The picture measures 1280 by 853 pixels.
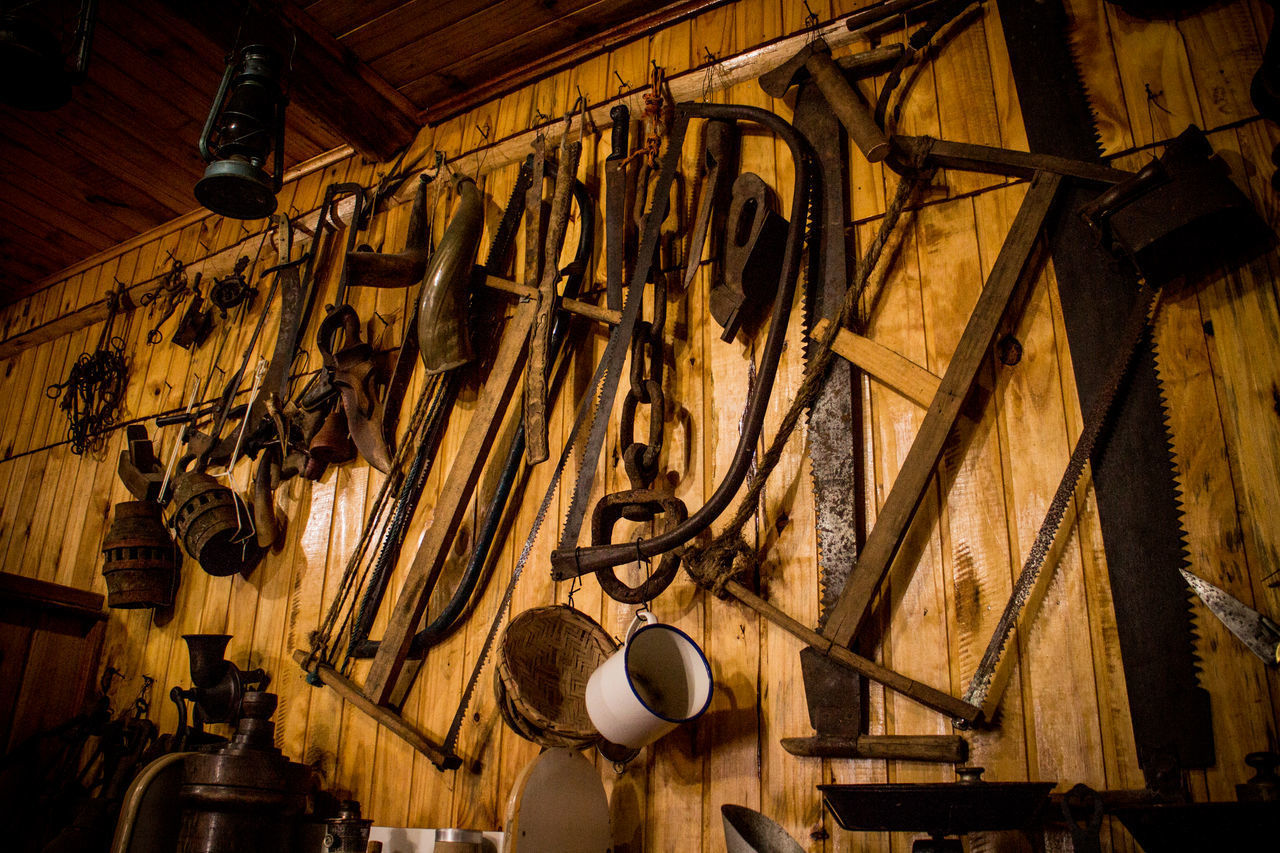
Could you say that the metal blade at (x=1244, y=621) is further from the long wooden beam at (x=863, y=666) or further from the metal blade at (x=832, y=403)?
the metal blade at (x=832, y=403)

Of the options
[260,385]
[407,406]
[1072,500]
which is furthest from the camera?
[260,385]

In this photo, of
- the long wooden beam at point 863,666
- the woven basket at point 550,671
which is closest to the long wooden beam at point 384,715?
the woven basket at point 550,671

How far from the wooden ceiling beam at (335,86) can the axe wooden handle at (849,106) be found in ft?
5.22

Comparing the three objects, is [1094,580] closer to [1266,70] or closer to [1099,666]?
[1099,666]

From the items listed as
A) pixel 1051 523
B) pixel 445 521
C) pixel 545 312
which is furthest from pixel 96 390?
pixel 1051 523

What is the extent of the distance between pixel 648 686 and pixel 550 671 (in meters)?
0.24

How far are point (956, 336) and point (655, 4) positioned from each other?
5.09ft

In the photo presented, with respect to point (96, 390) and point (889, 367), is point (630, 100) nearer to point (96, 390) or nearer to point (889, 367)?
point (889, 367)

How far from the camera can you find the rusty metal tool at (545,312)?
2.19 metres

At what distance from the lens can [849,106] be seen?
6.88 ft

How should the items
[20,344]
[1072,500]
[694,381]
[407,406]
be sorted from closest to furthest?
[1072,500] < [694,381] < [407,406] < [20,344]

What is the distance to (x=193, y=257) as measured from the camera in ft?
12.2

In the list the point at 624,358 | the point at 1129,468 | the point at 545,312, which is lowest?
the point at 1129,468

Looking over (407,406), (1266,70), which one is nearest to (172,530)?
(407,406)
